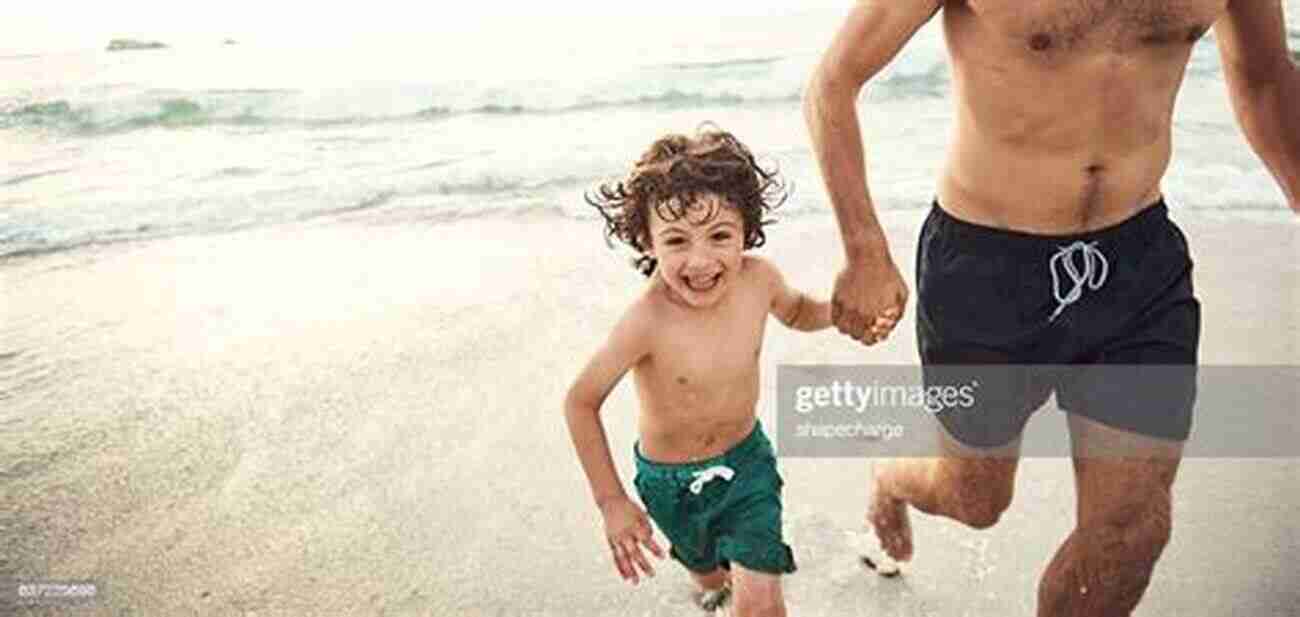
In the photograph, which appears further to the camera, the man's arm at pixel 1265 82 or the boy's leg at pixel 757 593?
the boy's leg at pixel 757 593

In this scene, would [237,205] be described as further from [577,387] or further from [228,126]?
[577,387]

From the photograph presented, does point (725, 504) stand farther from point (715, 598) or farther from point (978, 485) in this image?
point (978, 485)

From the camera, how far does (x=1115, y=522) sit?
63.1 inches

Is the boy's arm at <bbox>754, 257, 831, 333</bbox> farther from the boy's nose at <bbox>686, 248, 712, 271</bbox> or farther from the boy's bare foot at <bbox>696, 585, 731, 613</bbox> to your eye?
the boy's bare foot at <bbox>696, 585, 731, 613</bbox>

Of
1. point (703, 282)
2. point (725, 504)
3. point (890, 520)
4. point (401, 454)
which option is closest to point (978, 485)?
point (890, 520)

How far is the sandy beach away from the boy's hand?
31 cm

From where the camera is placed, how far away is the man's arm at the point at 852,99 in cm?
150

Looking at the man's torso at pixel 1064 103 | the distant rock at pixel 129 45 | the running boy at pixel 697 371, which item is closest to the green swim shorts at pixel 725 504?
the running boy at pixel 697 371

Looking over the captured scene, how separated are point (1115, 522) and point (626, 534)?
2.17 ft

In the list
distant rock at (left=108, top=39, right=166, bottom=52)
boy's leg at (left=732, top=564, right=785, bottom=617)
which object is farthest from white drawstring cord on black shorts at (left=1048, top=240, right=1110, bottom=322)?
distant rock at (left=108, top=39, right=166, bottom=52)

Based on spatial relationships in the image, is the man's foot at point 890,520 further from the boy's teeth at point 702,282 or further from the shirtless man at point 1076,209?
the boy's teeth at point 702,282

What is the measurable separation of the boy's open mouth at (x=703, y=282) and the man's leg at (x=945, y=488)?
45 cm

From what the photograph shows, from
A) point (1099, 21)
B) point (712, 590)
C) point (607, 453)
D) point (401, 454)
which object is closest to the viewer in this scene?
point (1099, 21)

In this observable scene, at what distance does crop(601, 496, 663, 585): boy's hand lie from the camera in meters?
1.69
